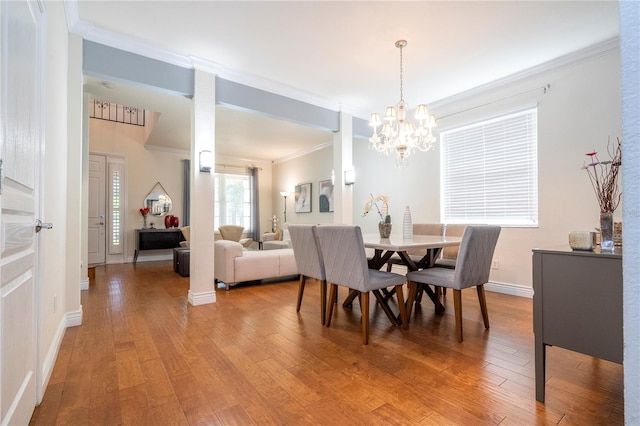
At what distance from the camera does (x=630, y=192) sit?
0.61 m

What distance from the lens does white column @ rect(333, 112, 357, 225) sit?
4730 mm

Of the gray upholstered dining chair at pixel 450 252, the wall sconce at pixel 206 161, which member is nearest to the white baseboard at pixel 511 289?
the gray upholstered dining chair at pixel 450 252

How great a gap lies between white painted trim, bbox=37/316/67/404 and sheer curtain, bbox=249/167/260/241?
5.80 meters

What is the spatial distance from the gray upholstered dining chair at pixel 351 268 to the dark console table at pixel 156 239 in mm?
5243

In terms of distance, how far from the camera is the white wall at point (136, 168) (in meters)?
6.43

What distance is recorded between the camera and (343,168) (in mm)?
4719

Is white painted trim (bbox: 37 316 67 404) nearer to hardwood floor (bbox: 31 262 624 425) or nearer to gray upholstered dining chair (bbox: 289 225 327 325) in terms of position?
hardwood floor (bbox: 31 262 624 425)

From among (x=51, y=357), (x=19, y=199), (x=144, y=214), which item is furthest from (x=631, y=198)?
(x=144, y=214)

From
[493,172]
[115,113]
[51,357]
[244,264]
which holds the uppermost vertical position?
[115,113]

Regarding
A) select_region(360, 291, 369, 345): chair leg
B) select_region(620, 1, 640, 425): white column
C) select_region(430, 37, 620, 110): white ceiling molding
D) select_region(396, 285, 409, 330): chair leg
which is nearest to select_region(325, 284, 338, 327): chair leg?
select_region(360, 291, 369, 345): chair leg

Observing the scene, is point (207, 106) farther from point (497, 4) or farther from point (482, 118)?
point (482, 118)

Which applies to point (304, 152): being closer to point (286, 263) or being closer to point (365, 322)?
point (286, 263)

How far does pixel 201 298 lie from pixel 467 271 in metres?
2.65

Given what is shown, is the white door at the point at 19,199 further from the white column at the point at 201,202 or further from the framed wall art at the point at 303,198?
the framed wall art at the point at 303,198
